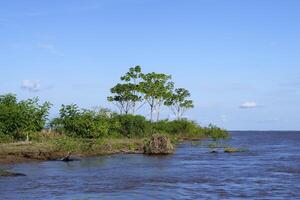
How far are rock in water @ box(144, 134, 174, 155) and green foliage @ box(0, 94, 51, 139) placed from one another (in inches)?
487

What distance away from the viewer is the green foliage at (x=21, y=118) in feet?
182

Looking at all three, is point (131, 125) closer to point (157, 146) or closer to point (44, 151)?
point (157, 146)

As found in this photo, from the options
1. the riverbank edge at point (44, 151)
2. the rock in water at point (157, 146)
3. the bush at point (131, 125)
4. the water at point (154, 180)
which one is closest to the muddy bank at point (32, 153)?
the riverbank edge at point (44, 151)

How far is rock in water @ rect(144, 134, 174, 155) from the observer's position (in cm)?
6031

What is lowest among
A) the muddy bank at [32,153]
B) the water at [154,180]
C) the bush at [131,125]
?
the water at [154,180]

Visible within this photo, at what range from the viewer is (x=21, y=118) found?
55438 mm

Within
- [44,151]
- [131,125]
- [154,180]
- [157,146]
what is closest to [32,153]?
[44,151]

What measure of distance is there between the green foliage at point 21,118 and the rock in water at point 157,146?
487 inches

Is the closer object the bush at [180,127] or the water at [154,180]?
the water at [154,180]

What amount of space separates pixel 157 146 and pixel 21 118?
1583 centimetres

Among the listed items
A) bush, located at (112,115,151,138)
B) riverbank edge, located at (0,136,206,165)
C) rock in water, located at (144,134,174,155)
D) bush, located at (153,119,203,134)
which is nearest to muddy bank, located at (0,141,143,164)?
riverbank edge, located at (0,136,206,165)

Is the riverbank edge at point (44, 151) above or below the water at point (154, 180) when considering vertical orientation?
above

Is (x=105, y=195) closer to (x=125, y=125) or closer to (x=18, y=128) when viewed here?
(x=18, y=128)

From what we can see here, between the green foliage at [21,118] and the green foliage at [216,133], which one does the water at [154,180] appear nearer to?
the green foliage at [21,118]
